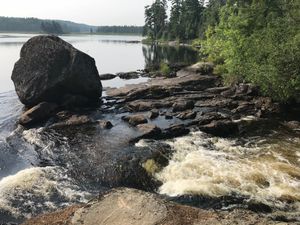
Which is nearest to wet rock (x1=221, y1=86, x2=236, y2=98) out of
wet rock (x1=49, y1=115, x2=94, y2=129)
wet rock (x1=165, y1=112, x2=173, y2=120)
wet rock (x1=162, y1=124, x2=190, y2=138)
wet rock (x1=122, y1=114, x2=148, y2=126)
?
wet rock (x1=165, y1=112, x2=173, y2=120)

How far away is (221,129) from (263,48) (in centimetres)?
1027

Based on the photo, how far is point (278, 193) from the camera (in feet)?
55.5

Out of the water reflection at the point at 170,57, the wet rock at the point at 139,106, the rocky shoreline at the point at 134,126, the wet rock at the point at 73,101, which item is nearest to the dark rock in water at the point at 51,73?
the rocky shoreline at the point at 134,126

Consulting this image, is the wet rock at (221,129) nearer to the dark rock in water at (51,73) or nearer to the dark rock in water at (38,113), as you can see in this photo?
the dark rock in water at (38,113)

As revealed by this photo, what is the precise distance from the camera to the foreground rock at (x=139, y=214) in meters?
10.9

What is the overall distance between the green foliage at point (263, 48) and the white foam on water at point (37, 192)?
1832cm

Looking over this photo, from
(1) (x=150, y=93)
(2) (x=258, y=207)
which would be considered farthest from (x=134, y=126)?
(2) (x=258, y=207)

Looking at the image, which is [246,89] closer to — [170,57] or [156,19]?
[170,57]

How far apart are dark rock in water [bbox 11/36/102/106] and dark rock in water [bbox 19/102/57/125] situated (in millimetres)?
2071

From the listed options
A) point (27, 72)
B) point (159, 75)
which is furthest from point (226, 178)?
point (159, 75)

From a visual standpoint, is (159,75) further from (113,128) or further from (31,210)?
(31,210)

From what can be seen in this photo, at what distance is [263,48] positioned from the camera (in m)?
31.9

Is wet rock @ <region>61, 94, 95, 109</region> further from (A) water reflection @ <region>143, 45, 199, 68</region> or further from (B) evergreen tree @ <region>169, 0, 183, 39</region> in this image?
(B) evergreen tree @ <region>169, 0, 183, 39</region>

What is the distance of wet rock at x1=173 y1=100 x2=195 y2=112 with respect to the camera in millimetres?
32500
